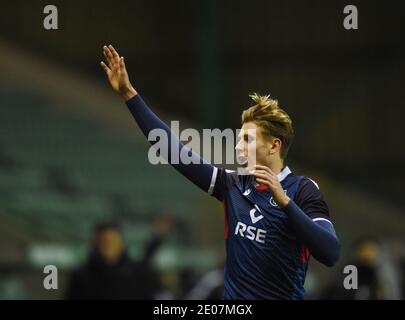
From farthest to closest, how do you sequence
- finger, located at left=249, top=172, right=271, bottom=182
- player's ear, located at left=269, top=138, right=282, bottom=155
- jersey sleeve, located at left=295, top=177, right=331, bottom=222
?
1. player's ear, located at left=269, top=138, right=282, bottom=155
2. jersey sleeve, located at left=295, top=177, right=331, bottom=222
3. finger, located at left=249, top=172, right=271, bottom=182

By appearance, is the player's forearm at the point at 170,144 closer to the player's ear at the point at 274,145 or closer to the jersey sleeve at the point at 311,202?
the player's ear at the point at 274,145

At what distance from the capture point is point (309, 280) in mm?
15023

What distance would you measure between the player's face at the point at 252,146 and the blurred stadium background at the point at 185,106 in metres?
8.86

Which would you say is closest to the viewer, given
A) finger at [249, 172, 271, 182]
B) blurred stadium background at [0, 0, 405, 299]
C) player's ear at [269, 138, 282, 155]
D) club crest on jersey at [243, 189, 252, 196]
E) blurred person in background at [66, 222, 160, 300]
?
finger at [249, 172, 271, 182]

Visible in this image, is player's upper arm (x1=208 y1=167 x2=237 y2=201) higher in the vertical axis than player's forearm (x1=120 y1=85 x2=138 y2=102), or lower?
lower

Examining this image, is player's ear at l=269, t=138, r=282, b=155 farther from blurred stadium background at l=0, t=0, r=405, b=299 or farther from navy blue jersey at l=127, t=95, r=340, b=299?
blurred stadium background at l=0, t=0, r=405, b=299

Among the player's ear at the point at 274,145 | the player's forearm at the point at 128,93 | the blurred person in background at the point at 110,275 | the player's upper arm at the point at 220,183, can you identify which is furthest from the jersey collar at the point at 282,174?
the blurred person in background at the point at 110,275

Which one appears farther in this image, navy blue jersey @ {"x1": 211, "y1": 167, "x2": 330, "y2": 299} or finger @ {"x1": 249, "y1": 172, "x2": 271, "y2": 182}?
navy blue jersey @ {"x1": 211, "y1": 167, "x2": 330, "y2": 299}

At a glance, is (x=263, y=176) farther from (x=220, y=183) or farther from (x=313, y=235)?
(x=220, y=183)

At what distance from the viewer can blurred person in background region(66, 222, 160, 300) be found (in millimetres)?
9242

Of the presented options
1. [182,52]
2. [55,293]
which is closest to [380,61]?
[182,52]

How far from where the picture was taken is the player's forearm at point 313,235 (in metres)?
4.91

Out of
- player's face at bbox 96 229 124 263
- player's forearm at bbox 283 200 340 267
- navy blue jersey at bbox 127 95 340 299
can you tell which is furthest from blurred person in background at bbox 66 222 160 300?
player's forearm at bbox 283 200 340 267
